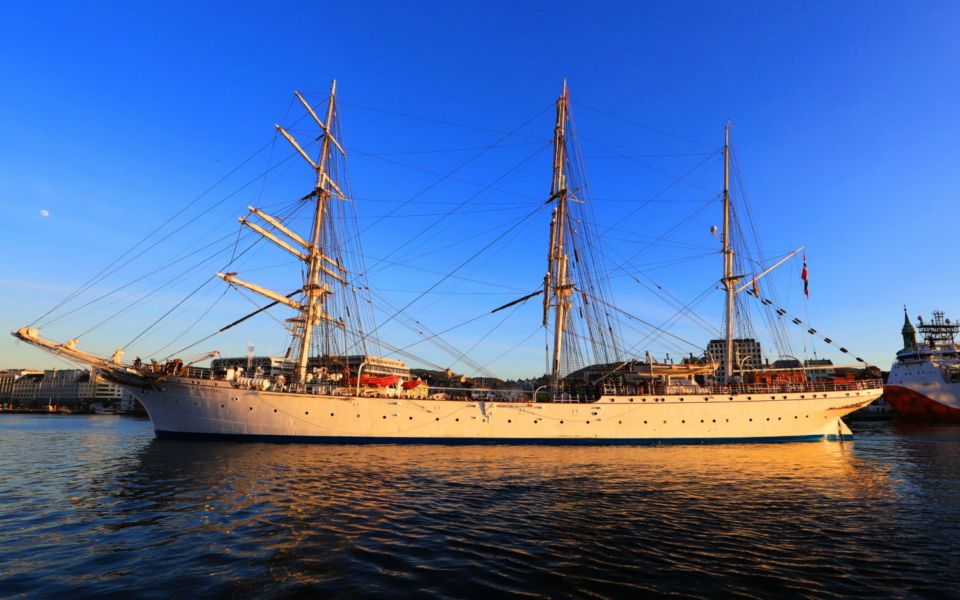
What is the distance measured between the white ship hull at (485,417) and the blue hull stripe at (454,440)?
8 cm

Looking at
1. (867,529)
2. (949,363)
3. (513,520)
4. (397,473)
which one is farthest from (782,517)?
(949,363)

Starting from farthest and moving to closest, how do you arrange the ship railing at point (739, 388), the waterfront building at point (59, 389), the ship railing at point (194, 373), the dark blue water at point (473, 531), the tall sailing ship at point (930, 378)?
the waterfront building at point (59, 389) → the tall sailing ship at point (930, 378) → the ship railing at point (739, 388) → the ship railing at point (194, 373) → the dark blue water at point (473, 531)

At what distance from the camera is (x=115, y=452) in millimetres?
28922

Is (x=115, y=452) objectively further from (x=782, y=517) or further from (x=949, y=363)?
(x=949, y=363)

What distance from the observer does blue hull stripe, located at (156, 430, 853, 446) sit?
32.0 meters

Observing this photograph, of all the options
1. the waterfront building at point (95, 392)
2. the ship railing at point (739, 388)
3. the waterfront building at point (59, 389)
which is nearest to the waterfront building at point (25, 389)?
the waterfront building at point (59, 389)

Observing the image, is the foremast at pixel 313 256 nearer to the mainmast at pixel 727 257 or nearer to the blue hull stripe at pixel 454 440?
the blue hull stripe at pixel 454 440

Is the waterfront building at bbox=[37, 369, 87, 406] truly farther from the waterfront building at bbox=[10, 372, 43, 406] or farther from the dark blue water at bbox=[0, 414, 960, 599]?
the dark blue water at bbox=[0, 414, 960, 599]

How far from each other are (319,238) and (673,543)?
37.3 metres

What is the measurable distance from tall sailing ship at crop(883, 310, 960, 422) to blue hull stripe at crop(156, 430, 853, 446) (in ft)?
144

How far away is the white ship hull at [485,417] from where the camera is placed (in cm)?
3188

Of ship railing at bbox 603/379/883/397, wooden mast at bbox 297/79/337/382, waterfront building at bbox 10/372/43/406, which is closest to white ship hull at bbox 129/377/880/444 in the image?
ship railing at bbox 603/379/883/397

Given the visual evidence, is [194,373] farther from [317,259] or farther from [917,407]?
[917,407]

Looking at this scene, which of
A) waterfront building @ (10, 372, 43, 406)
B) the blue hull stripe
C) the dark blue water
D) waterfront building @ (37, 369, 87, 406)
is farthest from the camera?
waterfront building @ (10, 372, 43, 406)
